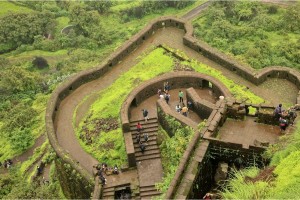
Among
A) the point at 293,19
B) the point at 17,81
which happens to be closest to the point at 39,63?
the point at 17,81

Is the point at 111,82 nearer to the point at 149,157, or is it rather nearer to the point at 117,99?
the point at 117,99

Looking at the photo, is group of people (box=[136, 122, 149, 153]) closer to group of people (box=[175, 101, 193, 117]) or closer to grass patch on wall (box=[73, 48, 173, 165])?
grass patch on wall (box=[73, 48, 173, 165])

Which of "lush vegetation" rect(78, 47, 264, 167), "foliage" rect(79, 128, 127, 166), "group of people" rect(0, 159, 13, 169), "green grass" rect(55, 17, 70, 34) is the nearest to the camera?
"foliage" rect(79, 128, 127, 166)

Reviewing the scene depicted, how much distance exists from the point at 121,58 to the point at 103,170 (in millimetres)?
9191

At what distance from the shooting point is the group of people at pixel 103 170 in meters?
20.5

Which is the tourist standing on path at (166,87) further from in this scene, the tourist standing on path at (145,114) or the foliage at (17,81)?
the foliage at (17,81)

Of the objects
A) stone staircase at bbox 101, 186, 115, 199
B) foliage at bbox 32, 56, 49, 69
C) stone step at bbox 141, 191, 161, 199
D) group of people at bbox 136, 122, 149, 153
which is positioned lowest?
stone step at bbox 141, 191, 161, 199

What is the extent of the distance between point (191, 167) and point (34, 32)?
1682 inches

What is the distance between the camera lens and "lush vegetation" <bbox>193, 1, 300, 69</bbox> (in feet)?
113

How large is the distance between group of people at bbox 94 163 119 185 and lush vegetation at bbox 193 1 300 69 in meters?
16.4

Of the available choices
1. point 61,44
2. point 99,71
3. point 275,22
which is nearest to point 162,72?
point 99,71

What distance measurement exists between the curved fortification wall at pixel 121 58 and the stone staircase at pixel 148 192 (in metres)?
2.68

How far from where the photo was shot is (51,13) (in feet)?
190

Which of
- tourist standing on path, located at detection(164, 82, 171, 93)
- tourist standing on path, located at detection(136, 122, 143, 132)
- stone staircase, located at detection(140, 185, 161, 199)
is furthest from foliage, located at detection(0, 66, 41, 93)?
stone staircase, located at detection(140, 185, 161, 199)
